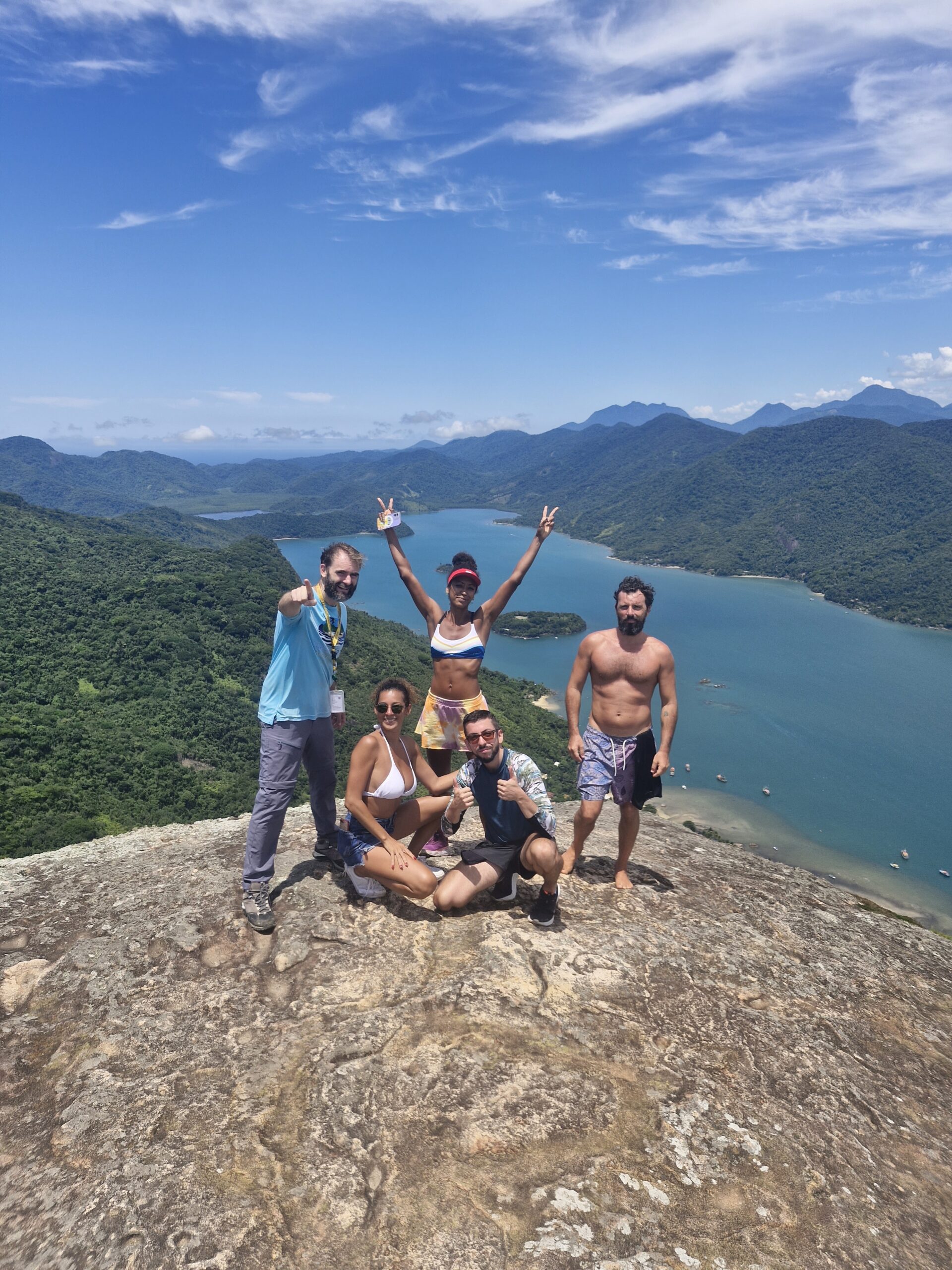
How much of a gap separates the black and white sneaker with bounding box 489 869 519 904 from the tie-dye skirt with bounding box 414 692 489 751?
3.67 ft

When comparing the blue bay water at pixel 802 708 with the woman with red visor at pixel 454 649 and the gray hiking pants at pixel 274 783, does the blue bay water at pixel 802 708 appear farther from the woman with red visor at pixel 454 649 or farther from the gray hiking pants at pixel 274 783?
the gray hiking pants at pixel 274 783

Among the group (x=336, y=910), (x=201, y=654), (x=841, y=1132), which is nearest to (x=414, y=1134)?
(x=336, y=910)

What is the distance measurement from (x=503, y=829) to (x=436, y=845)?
1.13 m

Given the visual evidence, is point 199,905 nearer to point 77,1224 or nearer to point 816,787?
point 77,1224

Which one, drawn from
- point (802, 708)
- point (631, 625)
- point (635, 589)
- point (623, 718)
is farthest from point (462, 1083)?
point (802, 708)

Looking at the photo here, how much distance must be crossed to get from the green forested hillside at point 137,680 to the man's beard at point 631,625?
23.4 meters

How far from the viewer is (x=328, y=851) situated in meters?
5.97

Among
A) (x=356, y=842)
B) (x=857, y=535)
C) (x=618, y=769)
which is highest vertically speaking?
(x=618, y=769)

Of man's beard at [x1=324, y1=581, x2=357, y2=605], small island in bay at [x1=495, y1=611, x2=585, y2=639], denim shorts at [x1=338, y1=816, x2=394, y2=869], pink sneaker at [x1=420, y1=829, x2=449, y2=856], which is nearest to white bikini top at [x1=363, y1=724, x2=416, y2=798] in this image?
denim shorts at [x1=338, y1=816, x2=394, y2=869]

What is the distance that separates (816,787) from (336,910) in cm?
6641

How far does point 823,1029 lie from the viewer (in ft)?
14.2

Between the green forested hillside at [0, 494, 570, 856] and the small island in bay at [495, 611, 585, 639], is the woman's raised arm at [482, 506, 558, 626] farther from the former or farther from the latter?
the small island in bay at [495, 611, 585, 639]

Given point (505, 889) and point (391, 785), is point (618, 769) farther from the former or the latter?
point (391, 785)

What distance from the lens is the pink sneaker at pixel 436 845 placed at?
19.2ft
